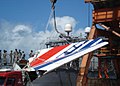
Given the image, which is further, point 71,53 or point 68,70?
point 68,70

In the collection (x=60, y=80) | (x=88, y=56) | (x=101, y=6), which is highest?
(x=101, y=6)

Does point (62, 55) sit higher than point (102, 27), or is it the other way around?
point (102, 27)

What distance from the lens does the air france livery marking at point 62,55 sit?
739 inches

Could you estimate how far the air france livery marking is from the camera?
18.8m

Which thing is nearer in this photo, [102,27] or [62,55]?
[62,55]

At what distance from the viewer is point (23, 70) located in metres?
20.4

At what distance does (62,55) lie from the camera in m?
20.5

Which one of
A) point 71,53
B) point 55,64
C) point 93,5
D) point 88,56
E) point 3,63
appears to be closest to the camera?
point 55,64

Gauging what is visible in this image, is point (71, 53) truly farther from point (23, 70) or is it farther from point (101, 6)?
point (101, 6)

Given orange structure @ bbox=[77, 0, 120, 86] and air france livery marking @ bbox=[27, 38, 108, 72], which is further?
orange structure @ bbox=[77, 0, 120, 86]

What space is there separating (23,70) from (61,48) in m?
3.38

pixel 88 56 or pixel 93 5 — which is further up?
pixel 93 5

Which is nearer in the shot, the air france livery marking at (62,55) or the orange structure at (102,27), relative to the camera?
the air france livery marking at (62,55)

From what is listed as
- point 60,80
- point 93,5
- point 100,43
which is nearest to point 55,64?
point 100,43
